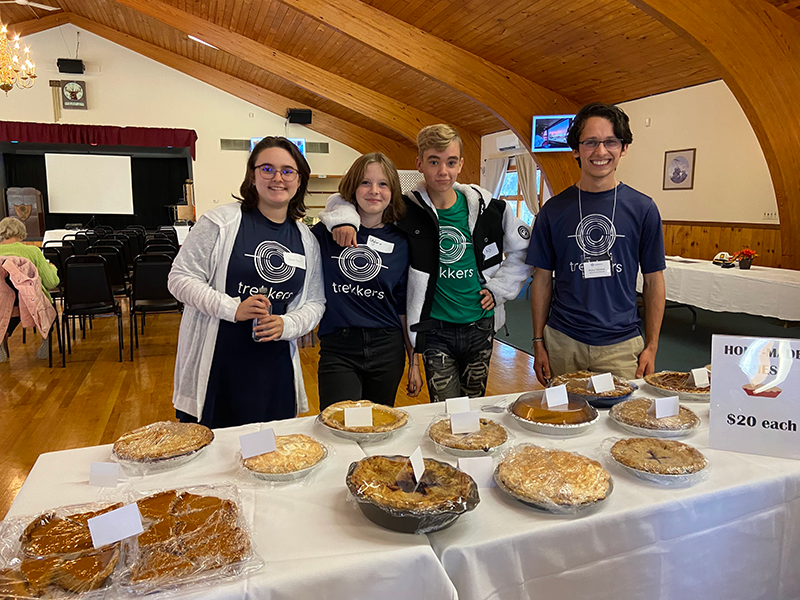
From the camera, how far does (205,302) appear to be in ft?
5.56

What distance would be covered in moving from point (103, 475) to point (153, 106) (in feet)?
42.1

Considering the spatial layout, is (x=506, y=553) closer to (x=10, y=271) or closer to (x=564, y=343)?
(x=564, y=343)

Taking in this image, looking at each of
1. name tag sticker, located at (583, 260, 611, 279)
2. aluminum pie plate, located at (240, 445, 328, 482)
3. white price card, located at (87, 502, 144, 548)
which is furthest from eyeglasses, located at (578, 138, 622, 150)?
white price card, located at (87, 502, 144, 548)

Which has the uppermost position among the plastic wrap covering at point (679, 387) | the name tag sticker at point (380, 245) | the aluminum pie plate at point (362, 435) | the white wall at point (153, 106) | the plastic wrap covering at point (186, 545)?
the white wall at point (153, 106)

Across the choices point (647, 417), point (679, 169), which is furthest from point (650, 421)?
point (679, 169)

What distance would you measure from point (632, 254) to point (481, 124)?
30.0 ft

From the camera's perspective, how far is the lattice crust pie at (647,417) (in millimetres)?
1389

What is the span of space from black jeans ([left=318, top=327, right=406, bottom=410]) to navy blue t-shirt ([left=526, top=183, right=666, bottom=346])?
0.64 metres

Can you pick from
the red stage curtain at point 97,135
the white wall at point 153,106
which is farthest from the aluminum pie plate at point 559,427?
the red stage curtain at point 97,135

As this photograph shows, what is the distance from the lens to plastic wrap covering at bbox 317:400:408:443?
1.35 meters

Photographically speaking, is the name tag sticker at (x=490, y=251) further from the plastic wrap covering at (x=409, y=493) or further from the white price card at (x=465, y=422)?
the plastic wrap covering at (x=409, y=493)

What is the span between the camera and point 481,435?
132cm

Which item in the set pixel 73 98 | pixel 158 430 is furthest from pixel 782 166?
pixel 73 98

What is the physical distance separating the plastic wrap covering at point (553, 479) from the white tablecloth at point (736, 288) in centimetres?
395
